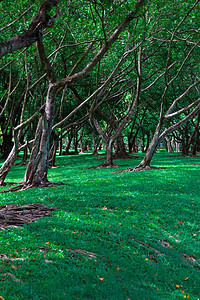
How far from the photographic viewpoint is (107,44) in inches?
390

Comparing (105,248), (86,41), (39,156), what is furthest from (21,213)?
(86,41)

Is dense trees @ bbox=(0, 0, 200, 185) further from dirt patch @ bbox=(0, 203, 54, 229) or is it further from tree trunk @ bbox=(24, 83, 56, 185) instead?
dirt patch @ bbox=(0, 203, 54, 229)

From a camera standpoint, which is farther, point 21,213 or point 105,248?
point 21,213

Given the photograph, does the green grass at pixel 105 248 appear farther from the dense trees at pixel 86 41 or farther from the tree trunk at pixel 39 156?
the dense trees at pixel 86 41

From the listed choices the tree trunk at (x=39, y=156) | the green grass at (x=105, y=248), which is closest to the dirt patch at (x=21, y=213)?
the green grass at (x=105, y=248)

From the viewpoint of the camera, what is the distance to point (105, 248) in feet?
17.4

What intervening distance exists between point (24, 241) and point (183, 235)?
12.5 feet

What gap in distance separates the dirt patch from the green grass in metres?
0.32

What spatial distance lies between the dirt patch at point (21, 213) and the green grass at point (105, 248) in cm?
32

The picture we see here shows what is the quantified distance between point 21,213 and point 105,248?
98.2 inches

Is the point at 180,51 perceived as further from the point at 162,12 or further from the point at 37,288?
the point at 37,288

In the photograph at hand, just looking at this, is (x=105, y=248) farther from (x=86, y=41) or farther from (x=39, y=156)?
(x=86, y=41)

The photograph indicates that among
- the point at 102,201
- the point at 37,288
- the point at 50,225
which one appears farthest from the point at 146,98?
the point at 37,288

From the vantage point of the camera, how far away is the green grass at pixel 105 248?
154 inches
